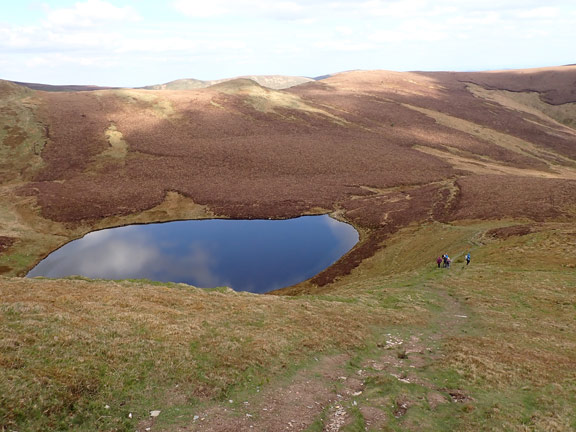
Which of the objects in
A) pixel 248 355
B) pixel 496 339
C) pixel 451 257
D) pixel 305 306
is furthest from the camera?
pixel 451 257

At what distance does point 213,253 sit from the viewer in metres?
55.1

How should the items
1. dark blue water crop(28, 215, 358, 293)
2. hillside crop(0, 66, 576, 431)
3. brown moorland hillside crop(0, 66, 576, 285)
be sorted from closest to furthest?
hillside crop(0, 66, 576, 431) → dark blue water crop(28, 215, 358, 293) → brown moorland hillside crop(0, 66, 576, 285)

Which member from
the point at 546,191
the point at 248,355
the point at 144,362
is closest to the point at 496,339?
the point at 248,355

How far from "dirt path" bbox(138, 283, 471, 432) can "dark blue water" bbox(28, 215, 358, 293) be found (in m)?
27.7

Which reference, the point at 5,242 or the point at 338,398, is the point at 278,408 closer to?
the point at 338,398

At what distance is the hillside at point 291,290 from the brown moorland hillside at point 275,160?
69 cm

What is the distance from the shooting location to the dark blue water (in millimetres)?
48312

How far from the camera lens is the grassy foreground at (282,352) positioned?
13.0 m

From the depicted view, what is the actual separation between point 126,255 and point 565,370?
53.2 metres

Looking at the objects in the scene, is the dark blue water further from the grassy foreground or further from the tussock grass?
the tussock grass

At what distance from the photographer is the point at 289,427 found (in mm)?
12914

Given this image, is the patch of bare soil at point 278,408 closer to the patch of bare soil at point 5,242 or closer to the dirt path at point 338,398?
the dirt path at point 338,398

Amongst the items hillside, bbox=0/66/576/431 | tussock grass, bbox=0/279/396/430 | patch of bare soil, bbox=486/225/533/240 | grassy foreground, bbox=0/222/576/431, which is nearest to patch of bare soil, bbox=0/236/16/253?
hillside, bbox=0/66/576/431

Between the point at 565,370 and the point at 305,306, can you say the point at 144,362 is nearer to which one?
the point at 305,306
